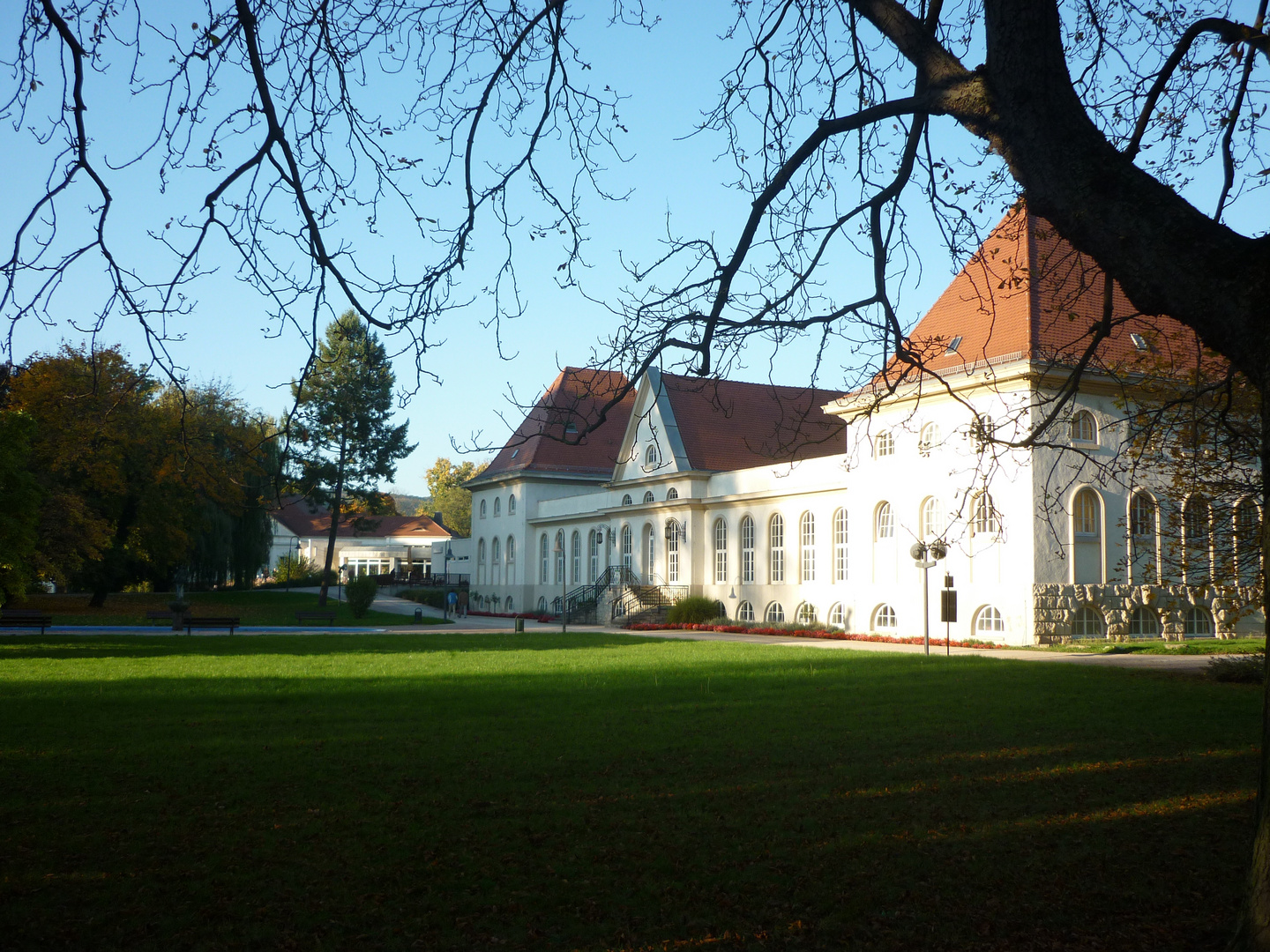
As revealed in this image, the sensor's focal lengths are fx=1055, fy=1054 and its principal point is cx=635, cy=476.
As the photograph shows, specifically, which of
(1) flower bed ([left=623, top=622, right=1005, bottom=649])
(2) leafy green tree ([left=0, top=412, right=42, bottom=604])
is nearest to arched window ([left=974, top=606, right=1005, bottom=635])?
(1) flower bed ([left=623, top=622, right=1005, bottom=649])

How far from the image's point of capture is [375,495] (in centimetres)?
5762

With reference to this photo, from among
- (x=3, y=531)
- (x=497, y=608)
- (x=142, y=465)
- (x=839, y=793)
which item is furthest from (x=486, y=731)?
(x=497, y=608)

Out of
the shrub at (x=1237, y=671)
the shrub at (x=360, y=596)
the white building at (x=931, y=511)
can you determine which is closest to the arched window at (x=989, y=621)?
the white building at (x=931, y=511)

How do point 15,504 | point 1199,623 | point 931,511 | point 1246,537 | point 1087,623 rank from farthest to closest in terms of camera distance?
point 931,511 → point 1199,623 → point 1087,623 → point 15,504 → point 1246,537

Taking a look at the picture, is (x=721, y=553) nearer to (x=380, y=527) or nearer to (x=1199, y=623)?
(x=1199, y=623)

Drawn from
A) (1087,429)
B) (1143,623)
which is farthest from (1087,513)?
(1143,623)

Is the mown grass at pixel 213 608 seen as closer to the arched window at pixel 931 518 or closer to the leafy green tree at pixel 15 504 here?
the leafy green tree at pixel 15 504

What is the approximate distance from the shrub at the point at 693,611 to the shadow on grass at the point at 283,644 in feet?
22.2

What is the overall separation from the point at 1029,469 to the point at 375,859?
74.3ft

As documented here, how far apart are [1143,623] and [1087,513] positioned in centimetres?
308

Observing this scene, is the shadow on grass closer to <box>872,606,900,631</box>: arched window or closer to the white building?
the white building

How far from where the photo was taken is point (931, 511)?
1115 inches

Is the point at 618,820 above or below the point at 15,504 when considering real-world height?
below

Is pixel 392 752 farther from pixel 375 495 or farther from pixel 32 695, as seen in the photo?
pixel 375 495
